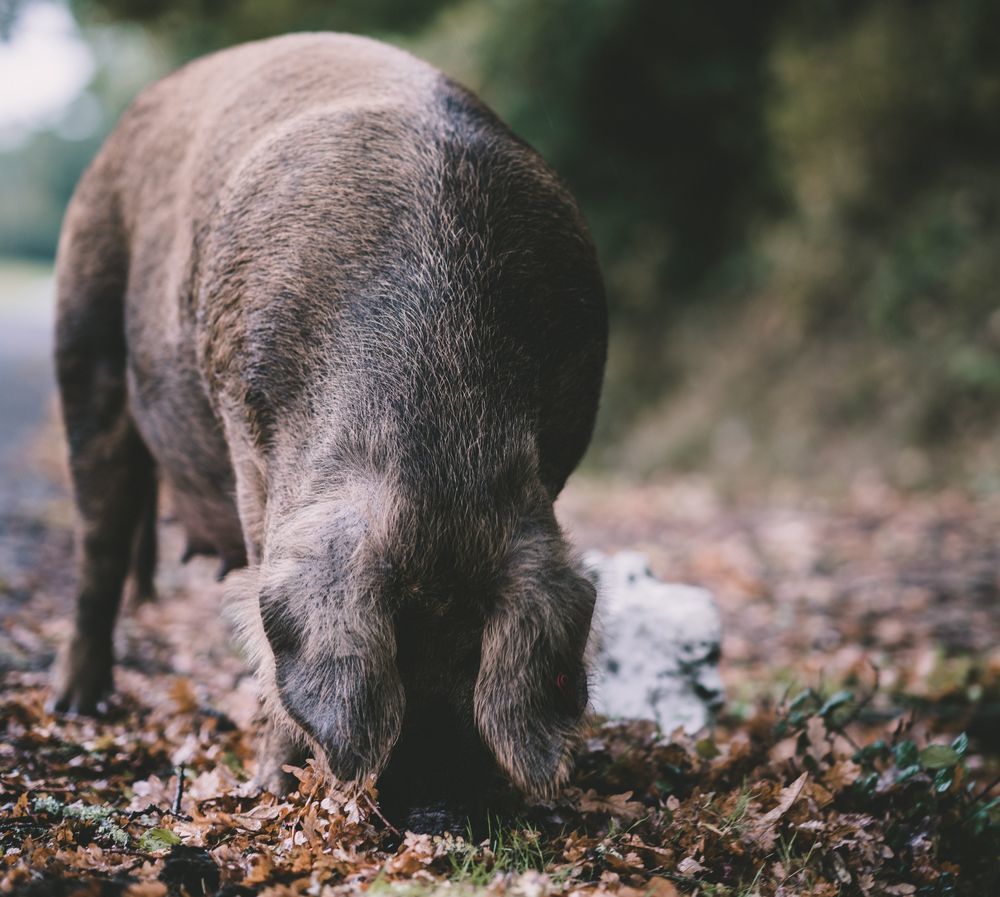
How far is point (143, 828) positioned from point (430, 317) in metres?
1.58

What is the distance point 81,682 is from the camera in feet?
13.8

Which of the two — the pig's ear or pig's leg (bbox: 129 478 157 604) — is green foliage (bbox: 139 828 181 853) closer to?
the pig's ear

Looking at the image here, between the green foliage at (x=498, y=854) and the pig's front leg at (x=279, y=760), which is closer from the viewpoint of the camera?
the green foliage at (x=498, y=854)

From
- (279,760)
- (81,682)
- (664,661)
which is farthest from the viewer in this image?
(81,682)

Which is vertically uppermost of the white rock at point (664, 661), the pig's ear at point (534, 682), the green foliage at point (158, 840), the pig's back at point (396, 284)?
the pig's back at point (396, 284)

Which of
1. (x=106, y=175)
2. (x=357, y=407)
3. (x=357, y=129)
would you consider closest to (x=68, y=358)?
(x=106, y=175)

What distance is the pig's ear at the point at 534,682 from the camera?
245 centimetres

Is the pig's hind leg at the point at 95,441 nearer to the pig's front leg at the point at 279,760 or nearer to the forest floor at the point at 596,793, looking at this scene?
the forest floor at the point at 596,793

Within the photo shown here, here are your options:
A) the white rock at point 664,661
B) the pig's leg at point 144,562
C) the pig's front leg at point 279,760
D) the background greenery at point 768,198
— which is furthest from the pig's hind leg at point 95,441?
the background greenery at point 768,198

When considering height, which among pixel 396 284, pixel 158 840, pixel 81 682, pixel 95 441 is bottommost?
pixel 81 682

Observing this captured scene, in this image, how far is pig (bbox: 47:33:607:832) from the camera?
247 cm

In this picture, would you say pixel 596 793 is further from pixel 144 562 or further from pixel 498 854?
pixel 144 562

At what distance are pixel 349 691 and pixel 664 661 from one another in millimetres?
1850

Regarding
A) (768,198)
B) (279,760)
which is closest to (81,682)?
(279,760)
